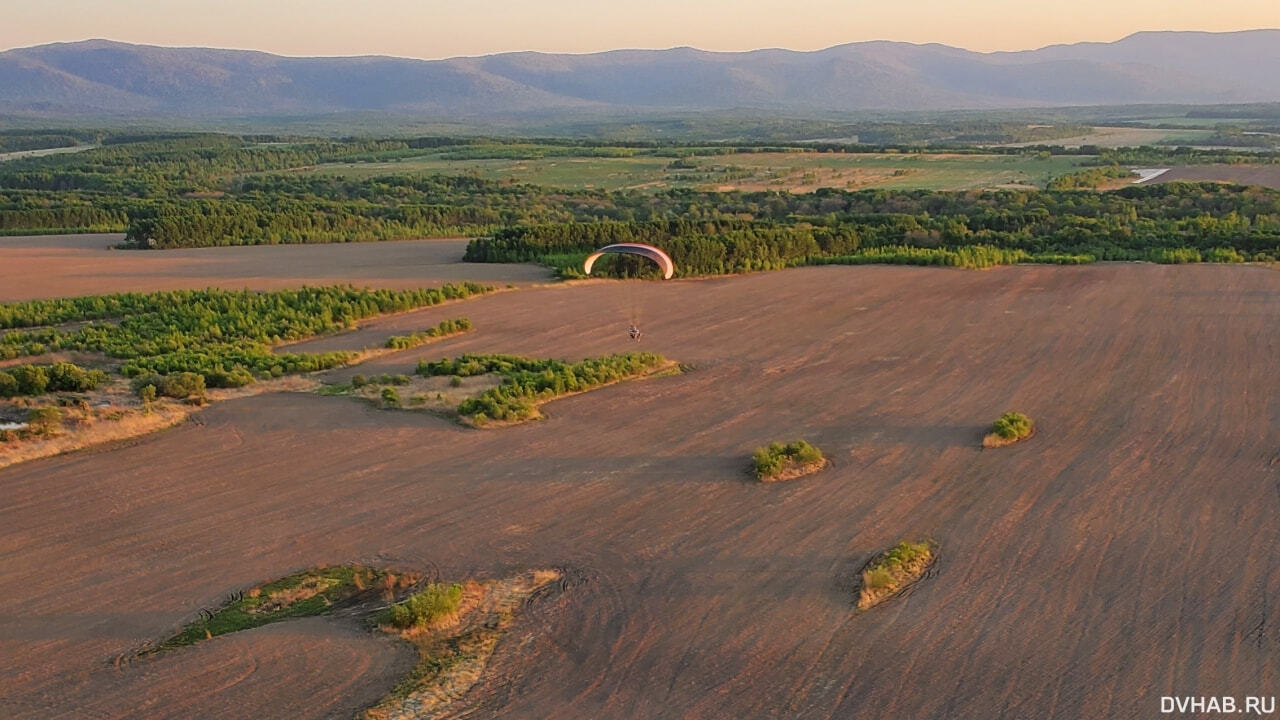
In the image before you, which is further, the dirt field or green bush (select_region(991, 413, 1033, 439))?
the dirt field

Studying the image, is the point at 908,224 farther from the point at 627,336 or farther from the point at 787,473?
the point at 787,473

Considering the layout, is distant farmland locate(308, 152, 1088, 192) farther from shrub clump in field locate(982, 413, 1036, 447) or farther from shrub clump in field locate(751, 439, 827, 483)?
shrub clump in field locate(751, 439, 827, 483)

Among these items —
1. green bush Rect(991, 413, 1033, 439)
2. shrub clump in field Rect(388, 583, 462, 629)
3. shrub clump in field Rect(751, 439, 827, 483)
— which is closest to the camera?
shrub clump in field Rect(388, 583, 462, 629)

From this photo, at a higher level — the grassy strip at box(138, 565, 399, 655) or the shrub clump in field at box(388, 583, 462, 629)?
the shrub clump in field at box(388, 583, 462, 629)

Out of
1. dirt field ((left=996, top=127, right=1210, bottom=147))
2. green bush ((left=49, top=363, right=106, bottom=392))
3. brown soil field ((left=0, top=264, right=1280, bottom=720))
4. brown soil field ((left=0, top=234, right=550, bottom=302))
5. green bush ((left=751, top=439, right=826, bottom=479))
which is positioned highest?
green bush ((left=49, top=363, right=106, bottom=392))

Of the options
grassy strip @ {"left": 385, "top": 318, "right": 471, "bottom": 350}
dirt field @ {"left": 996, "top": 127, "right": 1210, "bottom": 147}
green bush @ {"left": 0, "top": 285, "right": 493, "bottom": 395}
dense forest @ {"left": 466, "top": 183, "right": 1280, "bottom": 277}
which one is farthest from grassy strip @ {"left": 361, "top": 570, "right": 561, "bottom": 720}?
dirt field @ {"left": 996, "top": 127, "right": 1210, "bottom": 147}

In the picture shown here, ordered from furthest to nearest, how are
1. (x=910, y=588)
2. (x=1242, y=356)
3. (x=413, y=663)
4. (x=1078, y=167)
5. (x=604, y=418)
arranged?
(x=1078, y=167), (x=1242, y=356), (x=604, y=418), (x=910, y=588), (x=413, y=663)

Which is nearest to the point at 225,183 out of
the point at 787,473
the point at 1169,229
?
the point at 1169,229

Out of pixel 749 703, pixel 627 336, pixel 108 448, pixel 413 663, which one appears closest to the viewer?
pixel 749 703
